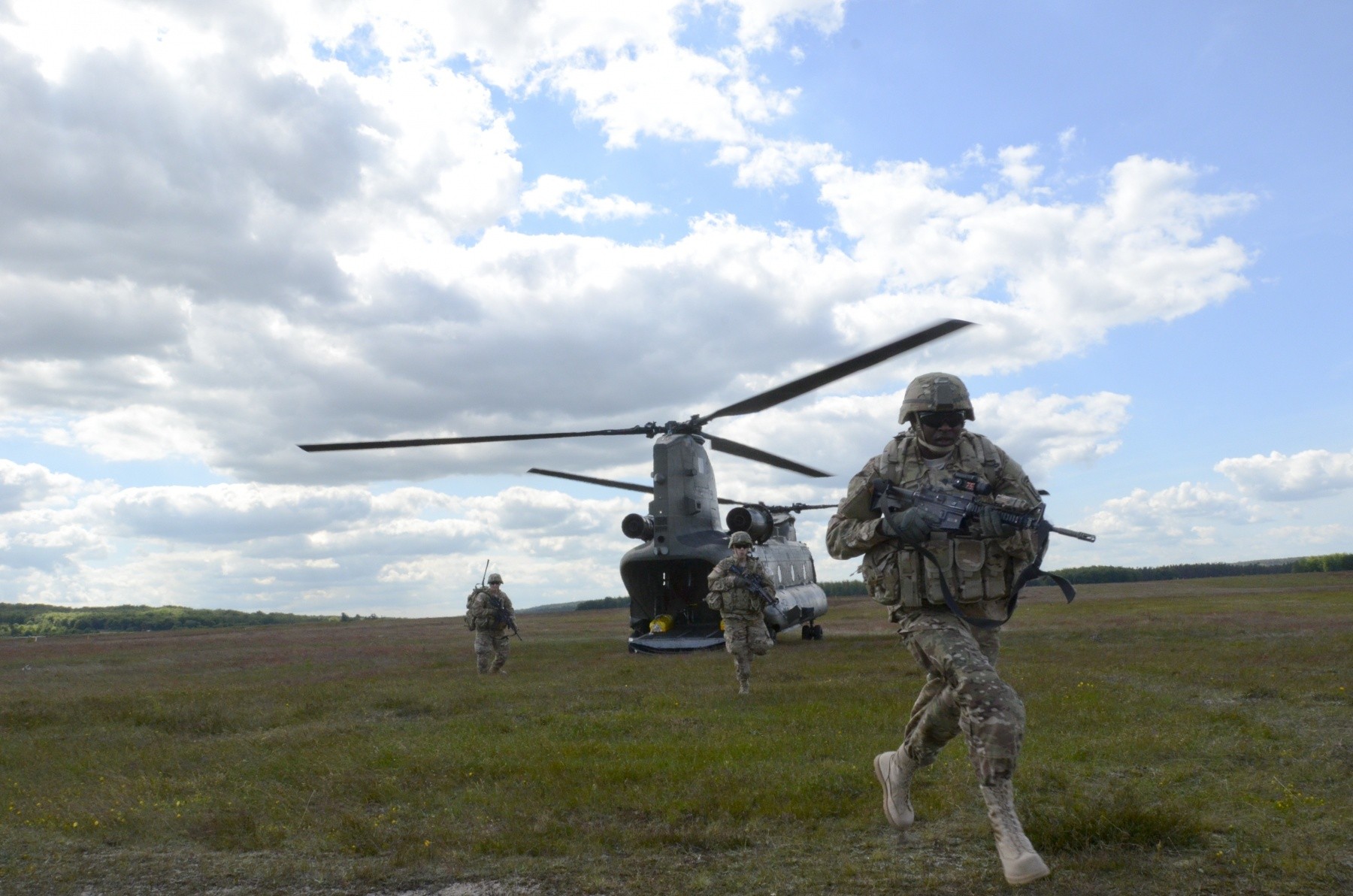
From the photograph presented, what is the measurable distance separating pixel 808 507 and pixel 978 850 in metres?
22.1

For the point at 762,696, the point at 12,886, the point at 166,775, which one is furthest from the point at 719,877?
the point at 762,696

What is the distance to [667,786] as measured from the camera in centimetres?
764

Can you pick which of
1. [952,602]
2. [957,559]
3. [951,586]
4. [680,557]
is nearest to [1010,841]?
[952,602]

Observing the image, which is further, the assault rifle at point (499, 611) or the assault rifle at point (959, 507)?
the assault rifle at point (499, 611)

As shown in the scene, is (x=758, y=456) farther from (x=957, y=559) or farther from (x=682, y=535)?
(x=957, y=559)

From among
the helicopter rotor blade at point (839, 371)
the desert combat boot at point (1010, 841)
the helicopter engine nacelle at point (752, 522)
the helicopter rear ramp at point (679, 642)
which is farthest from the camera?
the helicopter rear ramp at point (679, 642)

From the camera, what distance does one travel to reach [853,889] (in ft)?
16.4

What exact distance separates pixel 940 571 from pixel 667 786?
10.1ft

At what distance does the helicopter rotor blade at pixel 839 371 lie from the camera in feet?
43.0

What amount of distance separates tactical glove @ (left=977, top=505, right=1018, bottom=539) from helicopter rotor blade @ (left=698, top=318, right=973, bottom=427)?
7537 mm

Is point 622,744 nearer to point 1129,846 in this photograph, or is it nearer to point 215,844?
point 215,844

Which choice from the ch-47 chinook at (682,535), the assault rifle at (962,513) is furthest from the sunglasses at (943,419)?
the ch-47 chinook at (682,535)

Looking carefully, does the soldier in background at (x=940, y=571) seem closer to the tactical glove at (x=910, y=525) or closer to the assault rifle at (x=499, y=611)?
the tactical glove at (x=910, y=525)

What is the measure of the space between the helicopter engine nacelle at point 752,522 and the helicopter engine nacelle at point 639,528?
169cm
